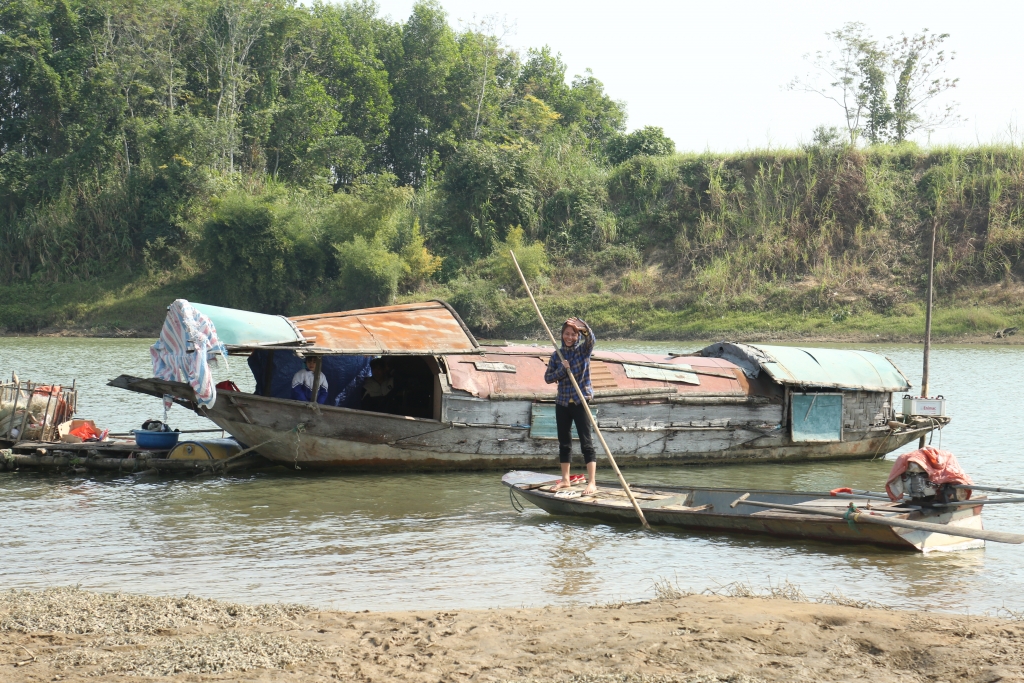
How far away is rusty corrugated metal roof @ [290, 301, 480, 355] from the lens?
1123cm

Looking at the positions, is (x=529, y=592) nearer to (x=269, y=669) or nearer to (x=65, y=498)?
(x=269, y=669)

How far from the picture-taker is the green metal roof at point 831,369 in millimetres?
13234

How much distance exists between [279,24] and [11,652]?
48.7 m

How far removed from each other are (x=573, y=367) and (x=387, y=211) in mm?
33490

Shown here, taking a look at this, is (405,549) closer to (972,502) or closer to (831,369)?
(972,502)

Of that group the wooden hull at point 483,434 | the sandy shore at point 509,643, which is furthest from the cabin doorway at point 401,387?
the sandy shore at point 509,643

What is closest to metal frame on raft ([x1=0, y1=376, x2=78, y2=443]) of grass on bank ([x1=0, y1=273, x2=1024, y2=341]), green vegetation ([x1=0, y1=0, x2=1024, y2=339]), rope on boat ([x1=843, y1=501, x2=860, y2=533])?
rope on boat ([x1=843, y1=501, x2=860, y2=533])

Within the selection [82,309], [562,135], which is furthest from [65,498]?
[562,135]

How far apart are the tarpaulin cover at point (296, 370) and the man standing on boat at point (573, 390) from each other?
3.51 metres

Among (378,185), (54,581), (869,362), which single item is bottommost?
(54,581)

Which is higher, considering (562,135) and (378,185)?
(562,135)

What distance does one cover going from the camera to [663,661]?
5094 mm

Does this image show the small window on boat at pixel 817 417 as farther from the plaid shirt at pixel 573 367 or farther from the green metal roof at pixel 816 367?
the plaid shirt at pixel 573 367

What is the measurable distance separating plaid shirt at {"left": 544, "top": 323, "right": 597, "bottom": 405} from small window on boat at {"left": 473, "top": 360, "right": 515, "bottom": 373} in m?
2.57
